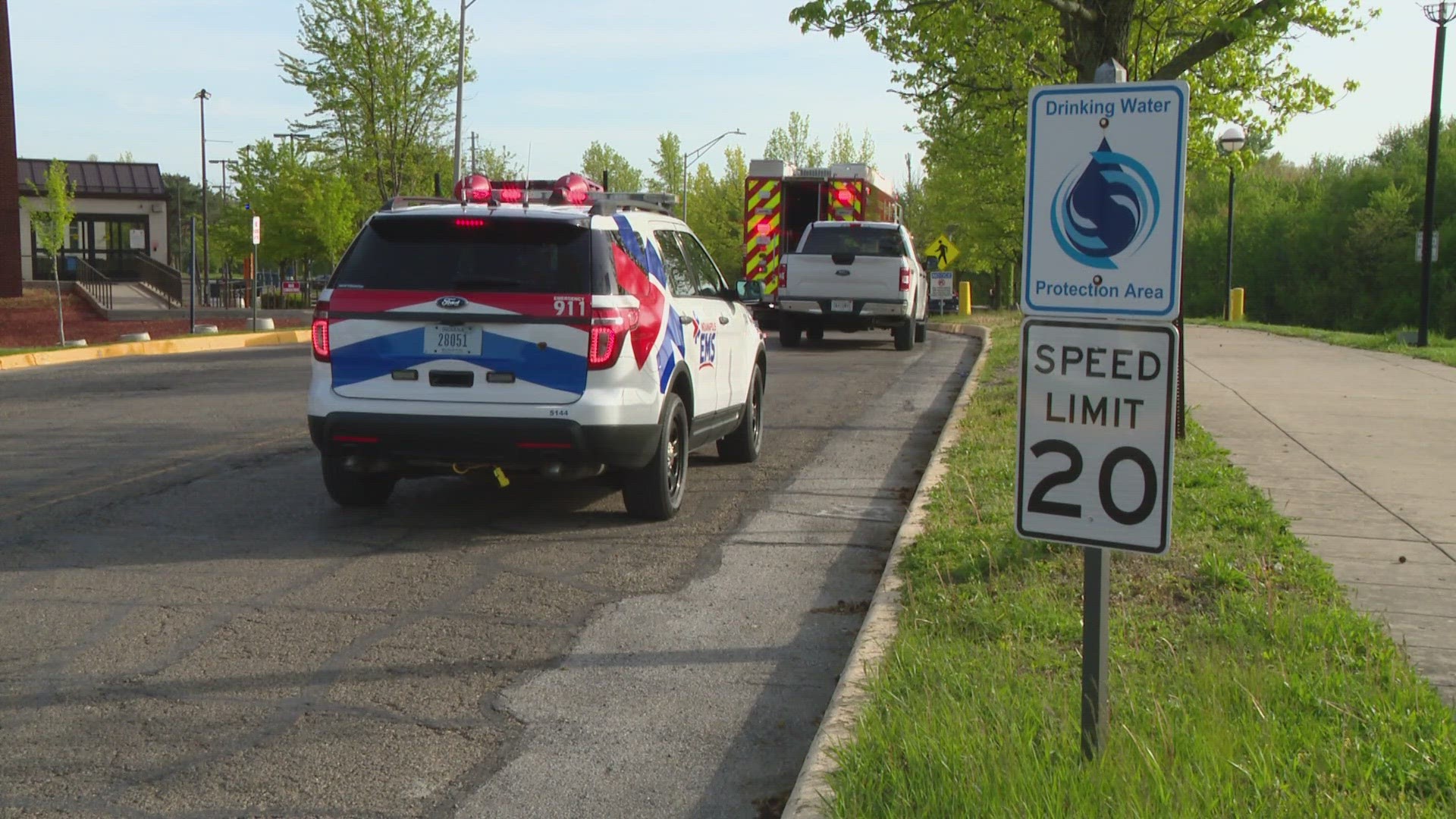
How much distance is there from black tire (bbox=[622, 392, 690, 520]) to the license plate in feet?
3.70

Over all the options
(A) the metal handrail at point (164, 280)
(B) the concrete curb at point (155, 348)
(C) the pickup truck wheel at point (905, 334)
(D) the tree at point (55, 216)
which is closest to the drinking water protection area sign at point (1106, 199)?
(B) the concrete curb at point (155, 348)

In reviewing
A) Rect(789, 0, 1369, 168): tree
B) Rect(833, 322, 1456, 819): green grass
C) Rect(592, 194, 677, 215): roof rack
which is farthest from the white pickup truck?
Rect(833, 322, 1456, 819): green grass

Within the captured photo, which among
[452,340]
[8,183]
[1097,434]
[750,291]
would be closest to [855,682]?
[1097,434]

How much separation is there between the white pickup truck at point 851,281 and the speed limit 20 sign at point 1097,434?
18.7 metres

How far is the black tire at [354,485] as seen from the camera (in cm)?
832

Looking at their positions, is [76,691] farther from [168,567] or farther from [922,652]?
[922,652]

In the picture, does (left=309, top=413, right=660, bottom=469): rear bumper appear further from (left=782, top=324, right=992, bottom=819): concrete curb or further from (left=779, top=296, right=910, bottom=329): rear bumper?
(left=779, top=296, right=910, bottom=329): rear bumper

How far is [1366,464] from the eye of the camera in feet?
32.0

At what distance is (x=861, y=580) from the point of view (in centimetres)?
705

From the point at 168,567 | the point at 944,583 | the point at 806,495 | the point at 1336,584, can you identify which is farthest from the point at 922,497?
the point at 168,567

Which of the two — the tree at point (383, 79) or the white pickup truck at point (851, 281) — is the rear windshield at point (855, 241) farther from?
the tree at point (383, 79)

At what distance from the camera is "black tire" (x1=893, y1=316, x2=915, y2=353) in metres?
22.9

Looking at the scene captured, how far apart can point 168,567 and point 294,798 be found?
128 inches

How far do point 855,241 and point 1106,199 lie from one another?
1933 cm
